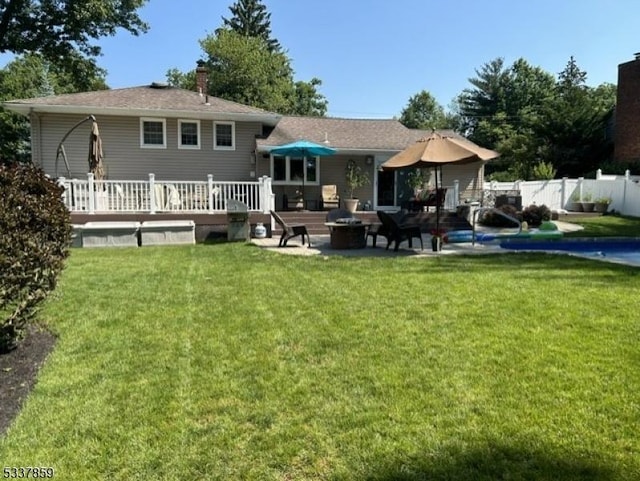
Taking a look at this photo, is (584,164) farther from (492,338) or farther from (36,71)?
(36,71)

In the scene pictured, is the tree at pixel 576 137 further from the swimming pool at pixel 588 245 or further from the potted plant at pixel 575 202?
the swimming pool at pixel 588 245

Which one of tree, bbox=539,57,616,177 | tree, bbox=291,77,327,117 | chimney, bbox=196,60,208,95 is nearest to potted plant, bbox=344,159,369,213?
chimney, bbox=196,60,208,95

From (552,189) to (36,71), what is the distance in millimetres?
43244

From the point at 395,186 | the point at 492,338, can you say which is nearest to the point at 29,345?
the point at 492,338

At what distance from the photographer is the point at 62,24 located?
20.5 meters

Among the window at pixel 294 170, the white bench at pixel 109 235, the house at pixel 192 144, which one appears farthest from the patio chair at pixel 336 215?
the window at pixel 294 170

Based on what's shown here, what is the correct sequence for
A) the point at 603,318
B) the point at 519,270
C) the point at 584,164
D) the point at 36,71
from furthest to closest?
the point at 36,71 < the point at 584,164 < the point at 519,270 < the point at 603,318

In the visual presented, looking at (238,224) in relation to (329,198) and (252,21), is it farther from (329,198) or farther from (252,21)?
(252,21)

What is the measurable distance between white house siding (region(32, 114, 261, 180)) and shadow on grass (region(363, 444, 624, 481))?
1523 cm

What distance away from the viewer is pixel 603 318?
15.4 feet

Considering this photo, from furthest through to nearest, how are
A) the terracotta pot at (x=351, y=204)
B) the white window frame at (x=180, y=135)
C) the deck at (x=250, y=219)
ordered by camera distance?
1. the terracotta pot at (x=351, y=204)
2. the white window frame at (x=180, y=135)
3. the deck at (x=250, y=219)

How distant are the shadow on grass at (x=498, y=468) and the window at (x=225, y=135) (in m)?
15.4

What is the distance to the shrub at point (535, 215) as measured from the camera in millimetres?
15703

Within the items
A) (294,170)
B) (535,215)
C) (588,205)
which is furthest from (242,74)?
(535,215)
